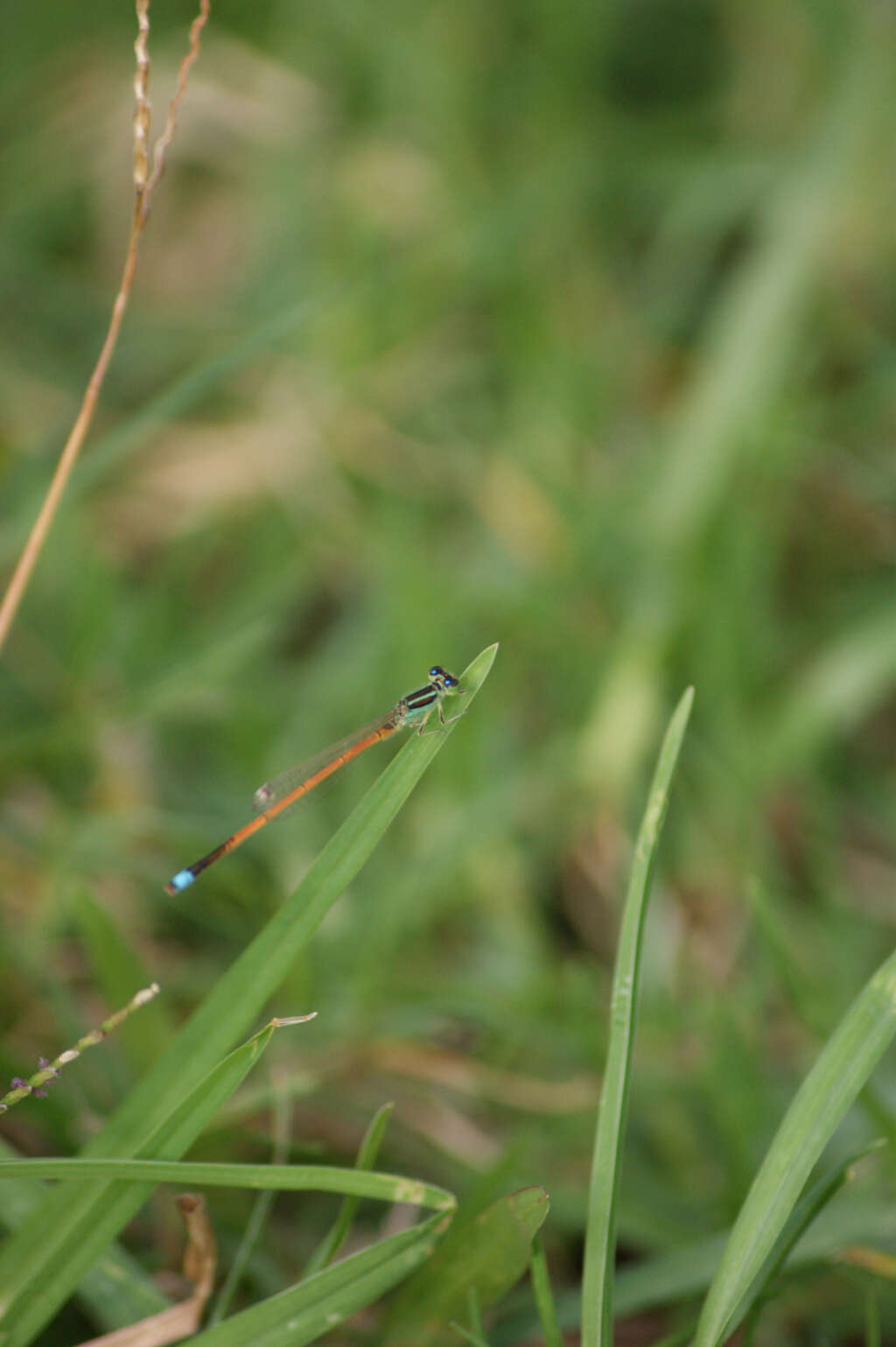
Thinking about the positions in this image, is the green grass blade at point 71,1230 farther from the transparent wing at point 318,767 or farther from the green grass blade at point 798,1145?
the transparent wing at point 318,767

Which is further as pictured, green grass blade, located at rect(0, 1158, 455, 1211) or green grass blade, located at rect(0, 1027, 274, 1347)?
green grass blade, located at rect(0, 1027, 274, 1347)

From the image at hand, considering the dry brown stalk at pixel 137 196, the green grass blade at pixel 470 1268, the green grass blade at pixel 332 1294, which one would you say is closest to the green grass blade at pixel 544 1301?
the green grass blade at pixel 470 1268

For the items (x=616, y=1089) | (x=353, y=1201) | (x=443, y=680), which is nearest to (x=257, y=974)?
(x=353, y=1201)

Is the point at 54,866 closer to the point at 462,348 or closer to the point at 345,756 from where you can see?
the point at 345,756

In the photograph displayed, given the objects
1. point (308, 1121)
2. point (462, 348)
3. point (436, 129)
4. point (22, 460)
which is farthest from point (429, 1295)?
point (436, 129)

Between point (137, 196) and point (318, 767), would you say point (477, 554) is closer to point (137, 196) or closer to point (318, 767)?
point (318, 767)

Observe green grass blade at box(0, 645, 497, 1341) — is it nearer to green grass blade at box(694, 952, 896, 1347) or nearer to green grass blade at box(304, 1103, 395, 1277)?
green grass blade at box(304, 1103, 395, 1277)

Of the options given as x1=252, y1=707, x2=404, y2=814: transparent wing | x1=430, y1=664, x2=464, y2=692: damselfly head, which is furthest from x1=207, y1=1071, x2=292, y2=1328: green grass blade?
x1=430, y1=664, x2=464, y2=692: damselfly head
